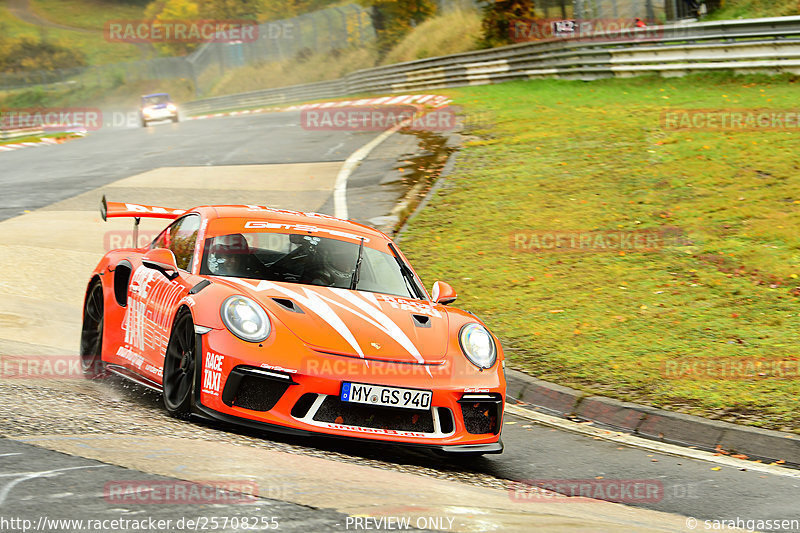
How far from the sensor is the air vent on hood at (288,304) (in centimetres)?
583

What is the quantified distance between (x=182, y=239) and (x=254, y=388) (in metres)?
2.00

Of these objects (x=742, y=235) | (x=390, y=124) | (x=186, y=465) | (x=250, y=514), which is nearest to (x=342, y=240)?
(x=186, y=465)

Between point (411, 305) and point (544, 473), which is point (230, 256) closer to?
point (411, 305)

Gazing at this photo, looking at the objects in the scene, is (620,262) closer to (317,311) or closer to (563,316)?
(563,316)

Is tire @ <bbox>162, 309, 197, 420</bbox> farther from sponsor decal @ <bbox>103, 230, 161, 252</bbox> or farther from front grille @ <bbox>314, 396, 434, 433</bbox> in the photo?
sponsor decal @ <bbox>103, 230, 161, 252</bbox>

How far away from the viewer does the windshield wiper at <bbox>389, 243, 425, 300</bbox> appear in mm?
6886

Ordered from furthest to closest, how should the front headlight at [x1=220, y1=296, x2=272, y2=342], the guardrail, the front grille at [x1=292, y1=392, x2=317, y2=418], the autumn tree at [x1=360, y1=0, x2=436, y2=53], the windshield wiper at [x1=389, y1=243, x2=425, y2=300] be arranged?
the autumn tree at [x1=360, y1=0, x2=436, y2=53]
the guardrail
the windshield wiper at [x1=389, y1=243, x2=425, y2=300]
the front headlight at [x1=220, y1=296, x2=272, y2=342]
the front grille at [x1=292, y1=392, x2=317, y2=418]

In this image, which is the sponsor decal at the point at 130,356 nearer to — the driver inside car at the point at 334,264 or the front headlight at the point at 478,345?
the driver inside car at the point at 334,264

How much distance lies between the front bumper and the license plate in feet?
0.11

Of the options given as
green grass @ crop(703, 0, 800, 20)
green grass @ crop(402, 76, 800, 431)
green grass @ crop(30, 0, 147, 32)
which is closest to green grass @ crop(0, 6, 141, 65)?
green grass @ crop(30, 0, 147, 32)

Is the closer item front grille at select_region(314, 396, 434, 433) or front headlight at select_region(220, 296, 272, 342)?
front grille at select_region(314, 396, 434, 433)

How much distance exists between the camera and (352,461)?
523 centimetres

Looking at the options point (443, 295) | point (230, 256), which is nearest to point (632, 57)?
point (443, 295)

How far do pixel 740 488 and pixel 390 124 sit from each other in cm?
2134
